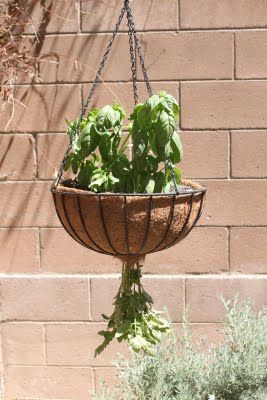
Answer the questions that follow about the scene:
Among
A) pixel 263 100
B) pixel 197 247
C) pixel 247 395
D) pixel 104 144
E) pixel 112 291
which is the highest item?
pixel 263 100

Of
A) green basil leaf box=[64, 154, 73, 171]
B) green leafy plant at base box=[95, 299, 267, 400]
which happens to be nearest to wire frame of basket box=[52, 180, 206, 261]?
green basil leaf box=[64, 154, 73, 171]

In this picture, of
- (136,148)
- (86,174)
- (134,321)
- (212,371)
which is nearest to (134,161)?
(136,148)

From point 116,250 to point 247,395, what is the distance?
2.63 feet

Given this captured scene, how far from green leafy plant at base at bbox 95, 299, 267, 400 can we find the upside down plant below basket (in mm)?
484

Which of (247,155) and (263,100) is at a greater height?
(263,100)

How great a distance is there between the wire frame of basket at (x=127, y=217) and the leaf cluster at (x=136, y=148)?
0.06 metres

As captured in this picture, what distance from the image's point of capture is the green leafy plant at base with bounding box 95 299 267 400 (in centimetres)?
204

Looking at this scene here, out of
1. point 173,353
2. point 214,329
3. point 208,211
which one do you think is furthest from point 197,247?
point 173,353

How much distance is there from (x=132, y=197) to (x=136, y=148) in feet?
0.48

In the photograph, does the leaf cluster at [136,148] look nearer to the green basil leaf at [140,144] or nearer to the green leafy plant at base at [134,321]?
the green basil leaf at [140,144]

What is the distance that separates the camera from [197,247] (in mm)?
2611

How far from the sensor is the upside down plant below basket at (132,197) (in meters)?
1.51

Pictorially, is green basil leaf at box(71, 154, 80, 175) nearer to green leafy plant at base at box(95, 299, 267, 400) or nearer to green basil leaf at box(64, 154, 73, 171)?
green basil leaf at box(64, 154, 73, 171)

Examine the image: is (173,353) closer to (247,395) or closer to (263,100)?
(247,395)
